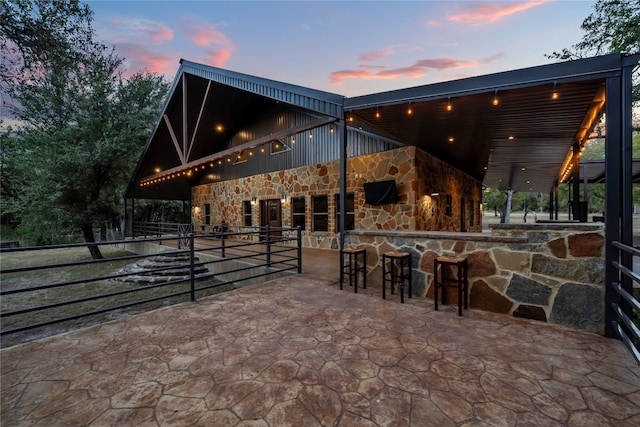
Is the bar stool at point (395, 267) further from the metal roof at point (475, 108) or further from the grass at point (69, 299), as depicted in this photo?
the grass at point (69, 299)

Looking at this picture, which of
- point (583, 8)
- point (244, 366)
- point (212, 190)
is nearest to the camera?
point (244, 366)

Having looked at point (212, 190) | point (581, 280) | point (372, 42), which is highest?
point (372, 42)

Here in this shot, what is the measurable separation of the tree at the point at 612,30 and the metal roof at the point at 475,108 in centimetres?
346

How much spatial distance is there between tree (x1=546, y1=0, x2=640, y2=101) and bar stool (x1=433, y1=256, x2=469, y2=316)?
9.30m

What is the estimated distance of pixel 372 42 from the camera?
807 cm

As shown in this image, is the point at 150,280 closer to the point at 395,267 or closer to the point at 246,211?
the point at 246,211

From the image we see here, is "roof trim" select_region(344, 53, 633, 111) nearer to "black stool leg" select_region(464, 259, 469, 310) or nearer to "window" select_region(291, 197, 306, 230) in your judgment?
"black stool leg" select_region(464, 259, 469, 310)

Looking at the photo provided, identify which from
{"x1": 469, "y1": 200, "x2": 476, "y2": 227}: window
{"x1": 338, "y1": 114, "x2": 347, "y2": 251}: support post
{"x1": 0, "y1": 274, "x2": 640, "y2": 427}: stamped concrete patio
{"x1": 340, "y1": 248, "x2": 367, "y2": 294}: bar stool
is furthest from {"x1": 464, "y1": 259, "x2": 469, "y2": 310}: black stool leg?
{"x1": 469, "y1": 200, "x2": 476, "y2": 227}: window

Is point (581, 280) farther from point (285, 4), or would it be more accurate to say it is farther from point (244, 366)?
point (285, 4)

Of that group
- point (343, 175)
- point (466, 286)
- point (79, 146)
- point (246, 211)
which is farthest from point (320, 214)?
point (79, 146)

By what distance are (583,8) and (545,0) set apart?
3.84m

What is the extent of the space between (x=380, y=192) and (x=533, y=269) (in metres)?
4.62

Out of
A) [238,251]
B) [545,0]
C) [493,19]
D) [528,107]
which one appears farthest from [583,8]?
[238,251]

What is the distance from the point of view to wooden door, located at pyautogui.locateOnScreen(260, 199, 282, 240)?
407 inches
